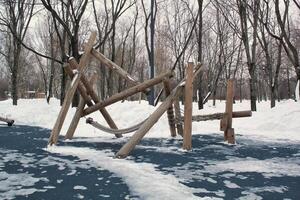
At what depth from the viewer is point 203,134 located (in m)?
11.8

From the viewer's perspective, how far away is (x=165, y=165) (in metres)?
6.70

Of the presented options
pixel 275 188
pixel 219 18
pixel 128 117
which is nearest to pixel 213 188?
pixel 275 188

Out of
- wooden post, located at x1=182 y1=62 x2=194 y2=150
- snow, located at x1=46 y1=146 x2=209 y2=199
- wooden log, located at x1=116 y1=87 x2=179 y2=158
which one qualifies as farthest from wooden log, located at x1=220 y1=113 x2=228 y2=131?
snow, located at x1=46 y1=146 x2=209 y2=199

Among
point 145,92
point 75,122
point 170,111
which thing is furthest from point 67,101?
point 170,111

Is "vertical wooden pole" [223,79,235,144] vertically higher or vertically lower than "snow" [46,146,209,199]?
higher

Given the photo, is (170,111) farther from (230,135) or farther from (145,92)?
(230,135)

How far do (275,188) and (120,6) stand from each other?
A: 69.9 ft

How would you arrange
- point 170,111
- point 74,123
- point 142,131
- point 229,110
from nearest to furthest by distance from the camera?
1. point 142,131
2. point 229,110
3. point 170,111
4. point 74,123

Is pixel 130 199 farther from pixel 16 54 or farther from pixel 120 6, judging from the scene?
pixel 16 54

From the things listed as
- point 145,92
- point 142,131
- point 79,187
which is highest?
point 145,92

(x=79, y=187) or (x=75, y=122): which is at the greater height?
(x=75, y=122)

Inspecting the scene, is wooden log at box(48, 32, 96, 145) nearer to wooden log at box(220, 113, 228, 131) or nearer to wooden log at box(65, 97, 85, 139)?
wooden log at box(65, 97, 85, 139)

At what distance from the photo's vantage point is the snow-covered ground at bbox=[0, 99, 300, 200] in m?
4.98

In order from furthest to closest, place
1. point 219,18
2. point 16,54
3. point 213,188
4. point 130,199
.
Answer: point 219,18
point 16,54
point 213,188
point 130,199
